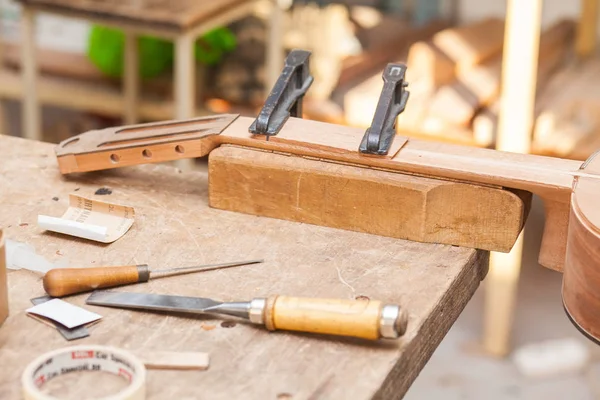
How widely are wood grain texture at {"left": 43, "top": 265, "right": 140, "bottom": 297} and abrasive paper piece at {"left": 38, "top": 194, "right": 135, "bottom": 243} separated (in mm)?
101

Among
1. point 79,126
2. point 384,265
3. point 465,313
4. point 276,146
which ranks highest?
point 276,146

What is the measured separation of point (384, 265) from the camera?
1004 mm

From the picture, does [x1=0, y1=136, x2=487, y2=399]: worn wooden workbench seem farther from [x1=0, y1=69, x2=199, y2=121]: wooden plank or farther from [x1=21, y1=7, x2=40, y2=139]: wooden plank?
[x1=0, y1=69, x2=199, y2=121]: wooden plank

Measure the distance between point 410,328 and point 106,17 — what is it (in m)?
1.64

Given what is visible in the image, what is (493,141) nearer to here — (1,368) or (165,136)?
(165,136)

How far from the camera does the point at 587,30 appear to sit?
255 cm

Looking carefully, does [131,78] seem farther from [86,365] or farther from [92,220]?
[86,365]

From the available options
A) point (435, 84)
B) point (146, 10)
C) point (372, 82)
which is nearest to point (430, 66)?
point (435, 84)

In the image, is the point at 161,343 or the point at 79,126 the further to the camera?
the point at 79,126

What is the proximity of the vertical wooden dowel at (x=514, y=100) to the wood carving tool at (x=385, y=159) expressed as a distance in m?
0.88

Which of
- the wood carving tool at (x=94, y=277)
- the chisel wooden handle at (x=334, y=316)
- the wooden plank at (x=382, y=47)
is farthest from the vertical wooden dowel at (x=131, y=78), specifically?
the chisel wooden handle at (x=334, y=316)

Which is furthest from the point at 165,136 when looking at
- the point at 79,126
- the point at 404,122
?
the point at 79,126

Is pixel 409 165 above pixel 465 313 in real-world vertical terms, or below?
above

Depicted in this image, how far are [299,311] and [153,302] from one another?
0.15 metres
